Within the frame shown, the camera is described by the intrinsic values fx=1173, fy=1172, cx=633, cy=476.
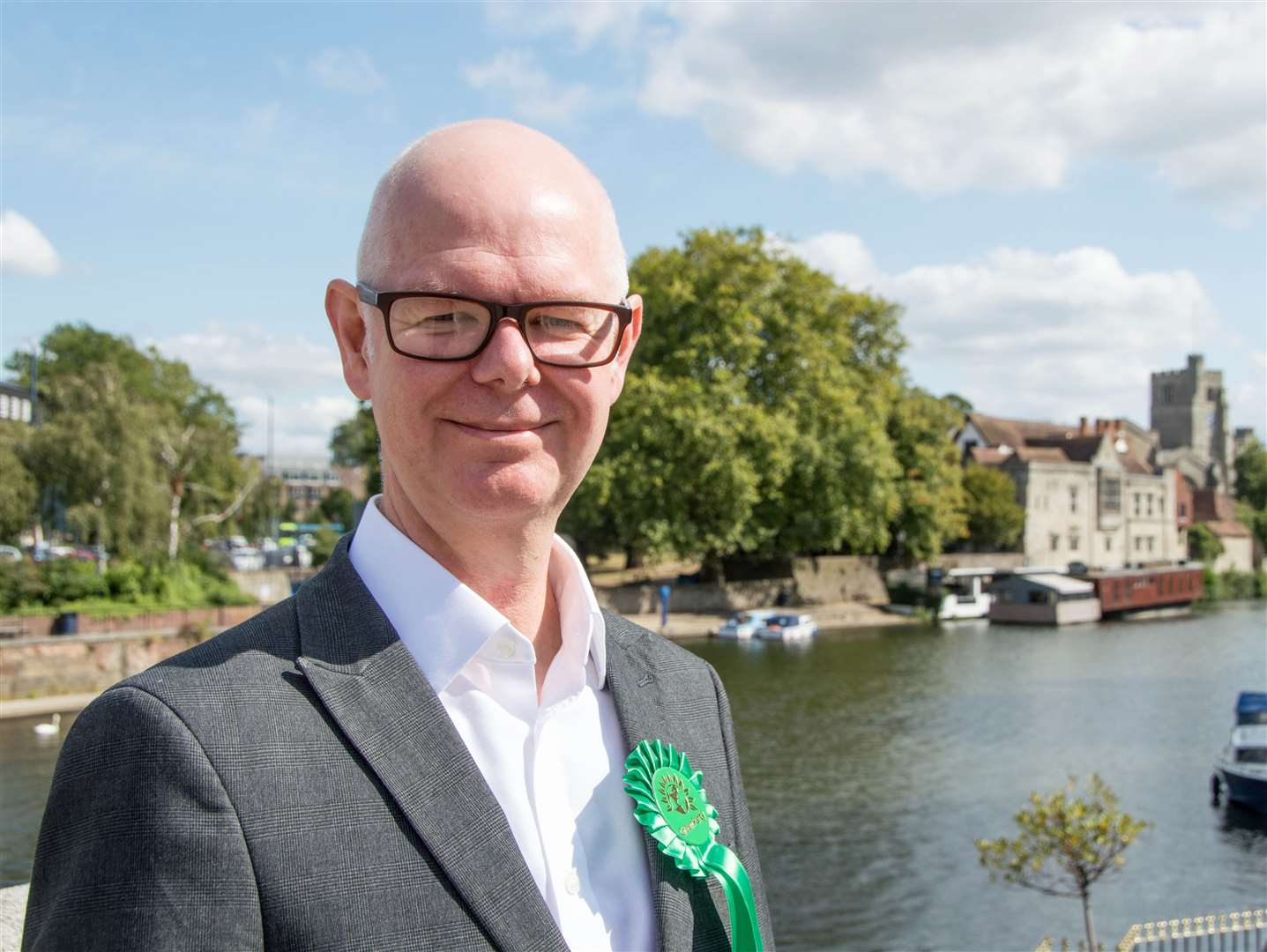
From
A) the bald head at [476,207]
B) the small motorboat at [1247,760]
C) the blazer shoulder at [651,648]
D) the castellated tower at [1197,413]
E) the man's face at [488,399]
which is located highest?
Result: the castellated tower at [1197,413]

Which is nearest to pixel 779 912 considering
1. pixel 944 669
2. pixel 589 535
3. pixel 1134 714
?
pixel 1134 714

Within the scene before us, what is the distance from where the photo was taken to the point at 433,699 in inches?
71.3

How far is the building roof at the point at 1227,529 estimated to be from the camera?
75000mm

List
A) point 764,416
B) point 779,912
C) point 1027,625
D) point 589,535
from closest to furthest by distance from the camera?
point 779,912 → point 764,416 → point 589,535 → point 1027,625

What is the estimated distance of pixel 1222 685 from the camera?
31.5m

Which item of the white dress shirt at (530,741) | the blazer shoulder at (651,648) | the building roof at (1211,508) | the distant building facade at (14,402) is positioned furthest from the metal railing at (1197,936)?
the building roof at (1211,508)

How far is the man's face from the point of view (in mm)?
1814

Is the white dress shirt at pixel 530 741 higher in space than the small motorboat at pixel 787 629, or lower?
higher

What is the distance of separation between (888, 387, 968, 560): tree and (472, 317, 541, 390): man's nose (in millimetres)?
46144

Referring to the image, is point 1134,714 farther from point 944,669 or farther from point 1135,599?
point 1135,599

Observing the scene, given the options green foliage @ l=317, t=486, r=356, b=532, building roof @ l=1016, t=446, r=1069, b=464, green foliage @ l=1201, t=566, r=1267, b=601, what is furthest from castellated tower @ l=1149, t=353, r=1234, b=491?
green foliage @ l=317, t=486, r=356, b=532

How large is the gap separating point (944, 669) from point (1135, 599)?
22605mm

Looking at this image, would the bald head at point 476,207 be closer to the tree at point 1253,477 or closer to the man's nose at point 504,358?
the man's nose at point 504,358

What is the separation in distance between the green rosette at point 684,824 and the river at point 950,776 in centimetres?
1282
